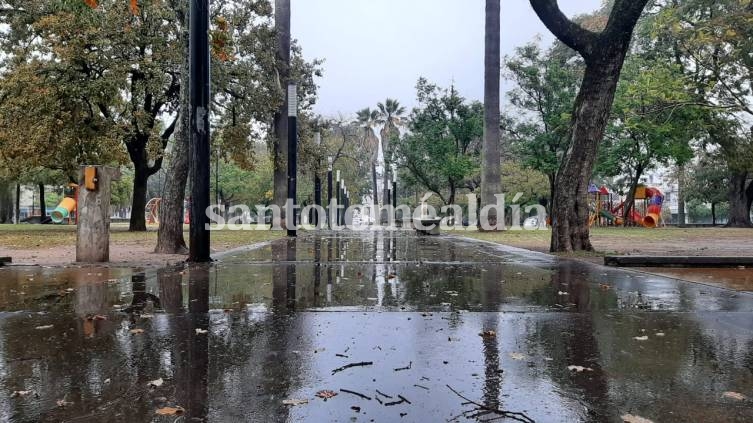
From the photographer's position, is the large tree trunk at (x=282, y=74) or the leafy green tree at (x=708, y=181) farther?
the leafy green tree at (x=708, y=181)

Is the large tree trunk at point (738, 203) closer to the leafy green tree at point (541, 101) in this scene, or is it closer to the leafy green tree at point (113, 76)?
the leafy green tree at point (541, 101)

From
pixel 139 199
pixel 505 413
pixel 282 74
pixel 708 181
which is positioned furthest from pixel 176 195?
pixel 708 181

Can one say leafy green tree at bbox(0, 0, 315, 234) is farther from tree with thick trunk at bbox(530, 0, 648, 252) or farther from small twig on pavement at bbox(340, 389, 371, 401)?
small twig on pavement at bbox(340, 389, 371, 401)

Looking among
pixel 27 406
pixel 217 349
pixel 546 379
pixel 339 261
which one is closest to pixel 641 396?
pixel 546 379

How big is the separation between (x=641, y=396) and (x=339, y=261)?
736cm

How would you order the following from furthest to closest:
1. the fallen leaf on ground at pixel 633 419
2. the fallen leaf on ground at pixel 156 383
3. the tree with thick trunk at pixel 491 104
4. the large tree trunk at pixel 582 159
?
the tree with thick trunk at pixel 491 104 < the large tree trunk at pixel 582 159 < the fallen leaf on ground at pixel 156 383 < the fallen leaf on ground at pixel 633 419

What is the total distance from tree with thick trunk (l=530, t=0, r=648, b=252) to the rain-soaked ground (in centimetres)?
522

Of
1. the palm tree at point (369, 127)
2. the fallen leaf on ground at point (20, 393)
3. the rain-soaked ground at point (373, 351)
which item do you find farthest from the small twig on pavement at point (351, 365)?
the palm tree at point (369, 127)

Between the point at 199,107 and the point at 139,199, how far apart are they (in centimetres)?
2162

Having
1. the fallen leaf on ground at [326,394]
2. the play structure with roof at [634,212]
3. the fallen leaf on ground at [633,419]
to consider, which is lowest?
the fallen leaf on ground at [633,419]

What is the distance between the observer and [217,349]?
11.7ft

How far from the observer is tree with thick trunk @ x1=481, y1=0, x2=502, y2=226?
25562mm

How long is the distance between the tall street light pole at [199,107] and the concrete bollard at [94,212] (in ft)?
4.67

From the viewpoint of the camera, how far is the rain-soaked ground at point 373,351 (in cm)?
257
